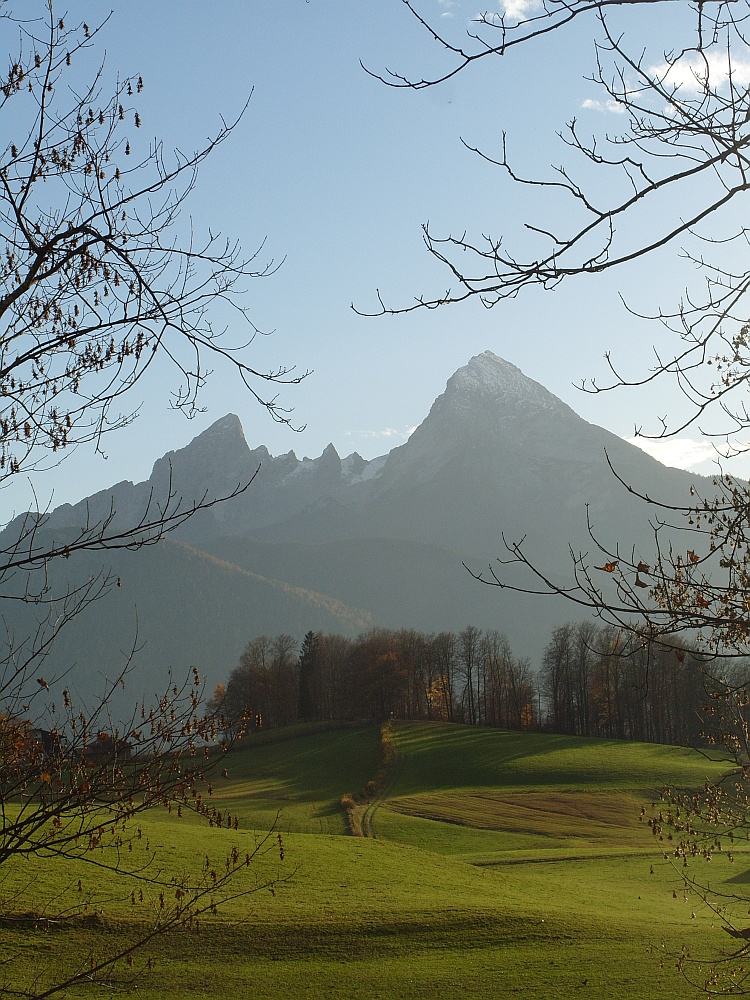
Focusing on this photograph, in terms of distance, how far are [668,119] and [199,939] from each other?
19.9 metres

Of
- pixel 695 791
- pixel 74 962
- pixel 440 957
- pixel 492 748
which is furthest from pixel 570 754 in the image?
pixel 695 791

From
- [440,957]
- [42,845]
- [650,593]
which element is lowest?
[440,957]

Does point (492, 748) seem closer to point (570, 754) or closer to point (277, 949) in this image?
point (570, 754)

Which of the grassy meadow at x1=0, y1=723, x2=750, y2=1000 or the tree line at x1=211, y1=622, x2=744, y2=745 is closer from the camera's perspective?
the grassy meadow at x1=0, y1=723, x2=750, y2=1000

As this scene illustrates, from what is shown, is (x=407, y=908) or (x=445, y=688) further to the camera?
(x=445, y=688)

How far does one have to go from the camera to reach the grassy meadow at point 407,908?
1648 cm

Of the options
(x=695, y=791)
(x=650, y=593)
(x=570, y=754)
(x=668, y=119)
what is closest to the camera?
(x=668, y=119)

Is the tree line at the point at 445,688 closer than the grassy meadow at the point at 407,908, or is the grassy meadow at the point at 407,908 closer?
the grassy meadow at the point at 407,908

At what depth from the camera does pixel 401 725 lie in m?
72.6

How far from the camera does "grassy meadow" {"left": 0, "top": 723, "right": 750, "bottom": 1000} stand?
1648 cm

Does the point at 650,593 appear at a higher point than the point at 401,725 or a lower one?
higher

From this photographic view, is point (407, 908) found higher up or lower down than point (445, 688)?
lower down

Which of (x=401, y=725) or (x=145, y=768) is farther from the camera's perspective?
(x=401, y=725)

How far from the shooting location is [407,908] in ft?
70.5
